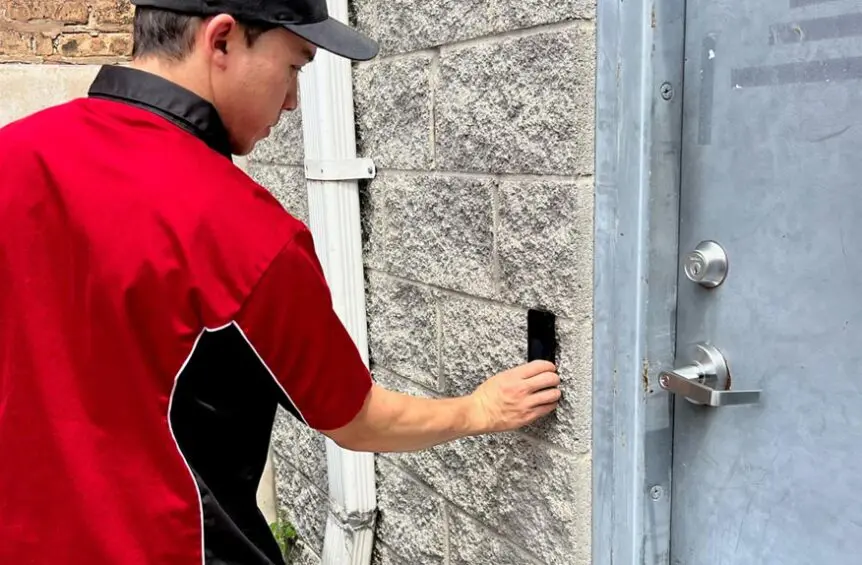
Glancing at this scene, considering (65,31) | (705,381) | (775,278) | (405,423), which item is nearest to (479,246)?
(405,423)

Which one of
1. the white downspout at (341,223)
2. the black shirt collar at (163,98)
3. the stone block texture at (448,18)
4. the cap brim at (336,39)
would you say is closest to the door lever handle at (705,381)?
the stone block texture at (448,18)

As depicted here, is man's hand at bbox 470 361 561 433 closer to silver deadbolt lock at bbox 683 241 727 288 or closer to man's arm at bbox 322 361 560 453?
man's arm at bbox 322 361 560 453

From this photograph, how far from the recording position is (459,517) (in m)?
2.58

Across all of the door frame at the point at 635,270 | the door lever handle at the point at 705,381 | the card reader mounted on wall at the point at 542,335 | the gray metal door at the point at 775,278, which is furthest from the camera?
the card reader mounted on wall at the point at 542,335

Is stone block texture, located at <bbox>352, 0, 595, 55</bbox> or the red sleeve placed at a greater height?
stone block texture, located at <bbox>352, 0, 595, 55</bbox>

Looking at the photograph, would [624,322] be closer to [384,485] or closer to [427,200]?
[427,200]

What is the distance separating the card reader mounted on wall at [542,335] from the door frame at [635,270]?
0.13 metres

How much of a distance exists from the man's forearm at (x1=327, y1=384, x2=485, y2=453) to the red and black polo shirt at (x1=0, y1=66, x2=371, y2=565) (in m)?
0.20

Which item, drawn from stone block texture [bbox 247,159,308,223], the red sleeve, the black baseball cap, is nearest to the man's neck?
the black baseball cap

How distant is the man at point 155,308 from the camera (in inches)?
60.6

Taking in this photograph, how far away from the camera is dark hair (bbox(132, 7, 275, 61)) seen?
1700 mm

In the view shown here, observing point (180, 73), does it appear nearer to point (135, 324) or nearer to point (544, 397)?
point (135, 324)

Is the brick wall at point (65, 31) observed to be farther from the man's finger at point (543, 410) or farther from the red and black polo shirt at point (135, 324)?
the man's finger at point (543, 410)

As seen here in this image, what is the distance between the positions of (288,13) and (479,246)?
880 millimetres
